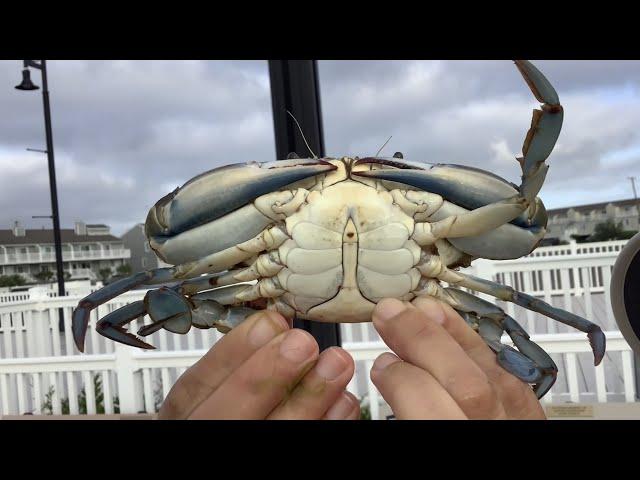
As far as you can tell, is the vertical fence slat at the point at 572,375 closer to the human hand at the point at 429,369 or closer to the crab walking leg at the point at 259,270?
the human hand at the point at 429,369

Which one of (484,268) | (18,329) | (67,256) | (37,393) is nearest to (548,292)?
(484,268)

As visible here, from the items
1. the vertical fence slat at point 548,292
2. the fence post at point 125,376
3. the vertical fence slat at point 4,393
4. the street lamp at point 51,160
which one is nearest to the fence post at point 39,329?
the vertical fence slat at point 4,393

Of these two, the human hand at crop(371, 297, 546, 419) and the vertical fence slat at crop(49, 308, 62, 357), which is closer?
the human hand at crop(371, 297, 546, 419)

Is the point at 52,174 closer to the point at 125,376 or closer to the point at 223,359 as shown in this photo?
the point at 125,376

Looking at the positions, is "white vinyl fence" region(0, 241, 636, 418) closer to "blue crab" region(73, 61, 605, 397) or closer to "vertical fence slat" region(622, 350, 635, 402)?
"vertical fence slat" region(622, 350, 635, 402)

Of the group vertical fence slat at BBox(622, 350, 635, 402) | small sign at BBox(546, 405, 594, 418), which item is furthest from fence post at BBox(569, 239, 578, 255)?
small sign at BBox(546, 405, 594, 418)

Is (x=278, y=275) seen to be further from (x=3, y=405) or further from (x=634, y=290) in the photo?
(x=3, y=405)

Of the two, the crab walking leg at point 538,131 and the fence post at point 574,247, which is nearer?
the crab walking leg at point 538,131
